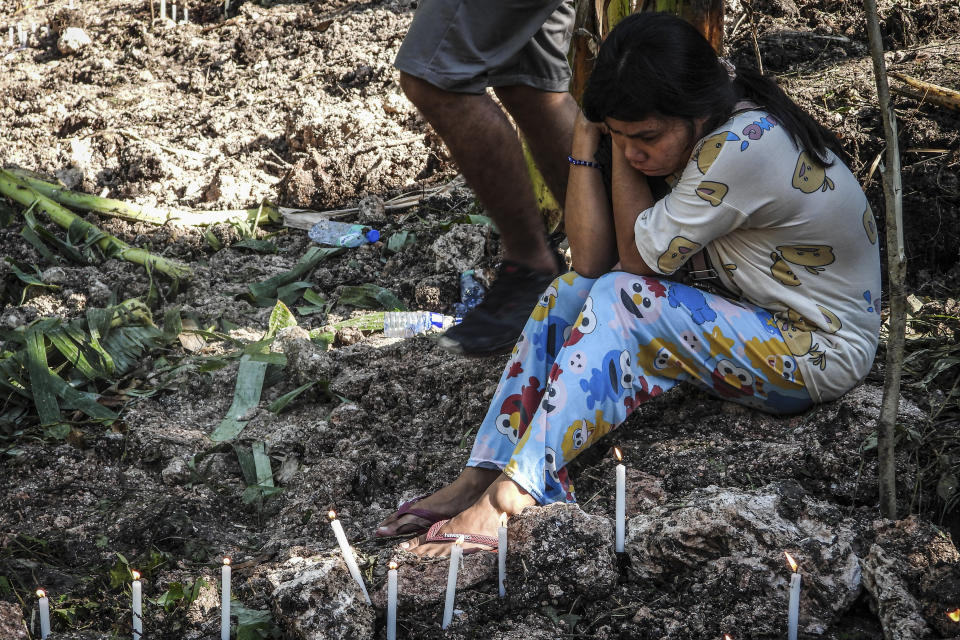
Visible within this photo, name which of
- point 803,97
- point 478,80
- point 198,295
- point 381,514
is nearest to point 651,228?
point 478,80

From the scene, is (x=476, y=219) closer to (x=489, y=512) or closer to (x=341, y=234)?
(x=341, y=234)

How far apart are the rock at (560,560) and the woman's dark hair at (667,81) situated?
2.99 feet

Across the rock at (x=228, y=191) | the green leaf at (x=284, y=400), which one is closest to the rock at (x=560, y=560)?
the green leaf at (x=284, y=400)

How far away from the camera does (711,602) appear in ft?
5.65

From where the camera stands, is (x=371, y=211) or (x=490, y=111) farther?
(x=371, y=211)

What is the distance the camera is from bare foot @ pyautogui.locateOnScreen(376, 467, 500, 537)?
2.18 metres

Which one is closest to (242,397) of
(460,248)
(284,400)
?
(284,400)

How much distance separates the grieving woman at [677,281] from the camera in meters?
2.04

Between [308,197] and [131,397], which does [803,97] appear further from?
[131,397]

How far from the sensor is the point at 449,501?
2193 millimetres

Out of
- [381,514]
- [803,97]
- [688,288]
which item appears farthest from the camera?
[803,97]

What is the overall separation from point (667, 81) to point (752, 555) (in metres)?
1.01

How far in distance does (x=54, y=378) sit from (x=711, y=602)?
2396 millimetres

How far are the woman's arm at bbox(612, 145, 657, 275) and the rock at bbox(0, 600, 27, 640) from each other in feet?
5.10
